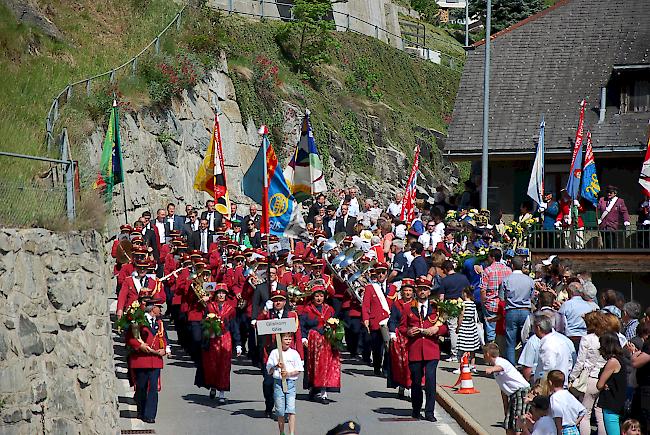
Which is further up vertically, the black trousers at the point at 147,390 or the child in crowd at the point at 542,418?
the child in crowd at the point at 542,418

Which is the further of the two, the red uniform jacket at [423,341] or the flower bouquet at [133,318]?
the red uniform jacket at [423,341]

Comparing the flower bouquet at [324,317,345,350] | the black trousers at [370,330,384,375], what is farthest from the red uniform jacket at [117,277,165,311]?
the black trousers at [370,330,384,375]

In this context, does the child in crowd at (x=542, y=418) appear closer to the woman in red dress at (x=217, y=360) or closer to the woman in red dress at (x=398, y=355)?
the woman in red dress at (x=398, y=355)

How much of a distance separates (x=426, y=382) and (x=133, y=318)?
3.89 meters

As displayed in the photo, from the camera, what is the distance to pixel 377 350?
2039cm

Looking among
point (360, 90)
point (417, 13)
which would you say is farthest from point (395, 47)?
point (417, 13)

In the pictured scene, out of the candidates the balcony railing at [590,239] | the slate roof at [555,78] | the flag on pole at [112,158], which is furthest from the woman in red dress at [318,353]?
the slate roof at [555,78]

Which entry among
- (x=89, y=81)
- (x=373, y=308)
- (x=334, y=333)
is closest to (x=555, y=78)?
(x=89, y=81)

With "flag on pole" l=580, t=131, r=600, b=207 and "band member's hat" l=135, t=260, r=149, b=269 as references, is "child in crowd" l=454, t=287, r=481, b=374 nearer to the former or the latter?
"band member's hat" l=135, t=260, r=149, b=269

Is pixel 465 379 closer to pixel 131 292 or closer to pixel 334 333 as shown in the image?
pixel 334 333

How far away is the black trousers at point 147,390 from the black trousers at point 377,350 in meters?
4.86

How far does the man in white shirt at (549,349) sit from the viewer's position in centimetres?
1393

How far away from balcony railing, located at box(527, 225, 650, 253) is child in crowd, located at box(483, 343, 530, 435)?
16618 mm

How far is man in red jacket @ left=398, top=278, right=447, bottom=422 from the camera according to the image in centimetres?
1670
